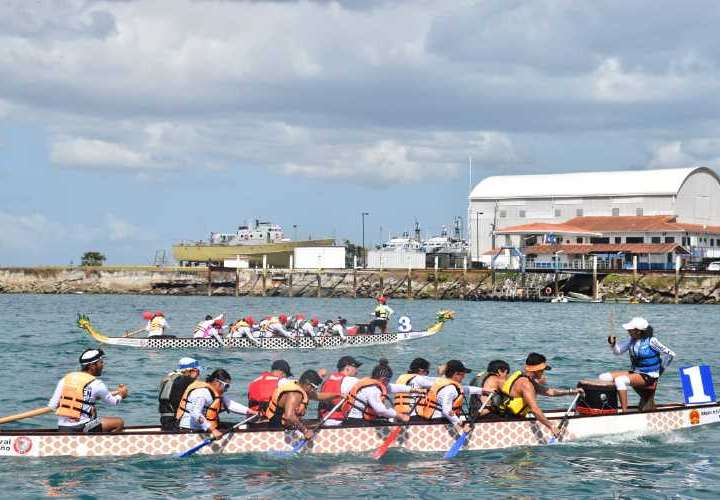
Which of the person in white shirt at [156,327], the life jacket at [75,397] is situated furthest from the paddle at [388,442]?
the person in white shirt at [156,327]

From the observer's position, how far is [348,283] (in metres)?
112

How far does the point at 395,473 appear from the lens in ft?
58.5

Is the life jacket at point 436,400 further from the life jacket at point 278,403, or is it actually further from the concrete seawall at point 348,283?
the concrete seawall at point 348,283

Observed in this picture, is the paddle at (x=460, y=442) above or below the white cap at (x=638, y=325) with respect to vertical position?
below

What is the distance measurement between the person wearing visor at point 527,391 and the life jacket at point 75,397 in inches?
326

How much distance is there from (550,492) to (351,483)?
3572mm

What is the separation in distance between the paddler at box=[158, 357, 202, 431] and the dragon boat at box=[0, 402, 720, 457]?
1.32 feet

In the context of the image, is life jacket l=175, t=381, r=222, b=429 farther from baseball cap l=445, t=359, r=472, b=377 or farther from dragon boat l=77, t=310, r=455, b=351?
dragon boat l=77, t=310, r=455, b=351

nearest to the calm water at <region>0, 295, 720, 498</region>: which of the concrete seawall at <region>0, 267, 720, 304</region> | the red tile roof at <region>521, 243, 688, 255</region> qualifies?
the concrete seawall at <region>0, 267, 720, 304</region>

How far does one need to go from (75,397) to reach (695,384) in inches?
546

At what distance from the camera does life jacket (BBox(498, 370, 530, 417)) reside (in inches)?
762

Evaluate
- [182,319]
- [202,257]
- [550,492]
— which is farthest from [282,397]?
[202,257]

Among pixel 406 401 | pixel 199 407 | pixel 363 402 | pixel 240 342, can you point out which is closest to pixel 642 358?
pixel 406 401

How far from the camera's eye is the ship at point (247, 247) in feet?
440
